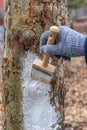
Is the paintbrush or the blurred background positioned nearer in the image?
the paintbrush

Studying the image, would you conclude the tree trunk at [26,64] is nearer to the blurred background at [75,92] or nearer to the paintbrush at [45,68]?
the paintbrush at [45,68]

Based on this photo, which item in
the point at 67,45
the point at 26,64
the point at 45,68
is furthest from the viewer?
the point at 26,64

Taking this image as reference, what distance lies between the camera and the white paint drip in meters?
3.40

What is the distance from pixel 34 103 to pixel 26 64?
0.32m

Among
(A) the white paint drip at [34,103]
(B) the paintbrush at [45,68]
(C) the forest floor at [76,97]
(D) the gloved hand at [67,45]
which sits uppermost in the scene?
(D) the gloved hand at [67,45]

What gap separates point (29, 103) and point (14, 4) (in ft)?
2.62

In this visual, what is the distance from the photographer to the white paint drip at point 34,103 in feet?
11.2

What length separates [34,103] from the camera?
3443mm

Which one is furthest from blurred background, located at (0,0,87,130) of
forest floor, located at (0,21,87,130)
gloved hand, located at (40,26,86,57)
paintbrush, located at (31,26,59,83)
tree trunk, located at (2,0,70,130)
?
Result: gloved hand, located at (40,26,86,57)

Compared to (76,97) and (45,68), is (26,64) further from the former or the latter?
(76,97)

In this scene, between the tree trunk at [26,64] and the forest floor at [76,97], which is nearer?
the tree trunk at [26,64]

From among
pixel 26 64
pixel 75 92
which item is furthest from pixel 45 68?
pixel 75 92

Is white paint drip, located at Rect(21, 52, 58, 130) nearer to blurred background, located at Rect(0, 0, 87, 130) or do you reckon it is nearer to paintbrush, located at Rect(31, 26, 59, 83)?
paintbrush, located at Rect(31, 26, 59, 83)

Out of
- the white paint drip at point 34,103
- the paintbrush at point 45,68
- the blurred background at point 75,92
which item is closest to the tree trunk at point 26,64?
the white paint drip at point 34,103
